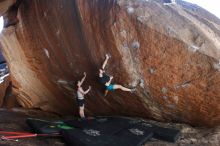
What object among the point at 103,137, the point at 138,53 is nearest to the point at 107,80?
the point at 138,53

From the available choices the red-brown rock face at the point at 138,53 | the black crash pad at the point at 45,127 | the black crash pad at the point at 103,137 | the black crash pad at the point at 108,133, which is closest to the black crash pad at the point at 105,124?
the black crash pad at the point at 108,133

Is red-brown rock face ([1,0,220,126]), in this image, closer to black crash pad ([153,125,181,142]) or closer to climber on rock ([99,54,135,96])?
climber on rock ([99,54,135,96])

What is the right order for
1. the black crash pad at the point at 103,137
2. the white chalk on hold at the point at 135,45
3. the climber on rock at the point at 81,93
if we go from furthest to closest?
the climber on rock at the point at 81,93 → the white chalk on hold at the point at 135,45 → the black crash pad at the point at 103,137

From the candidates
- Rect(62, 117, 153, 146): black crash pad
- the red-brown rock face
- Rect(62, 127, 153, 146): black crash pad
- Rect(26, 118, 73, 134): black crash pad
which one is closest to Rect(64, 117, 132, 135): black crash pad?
Rect(62, 117, 153, 146): black crash pad

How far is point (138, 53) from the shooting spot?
5.88m

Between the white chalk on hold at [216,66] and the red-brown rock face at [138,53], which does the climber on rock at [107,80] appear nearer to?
the red-brown rock face at [138,53]

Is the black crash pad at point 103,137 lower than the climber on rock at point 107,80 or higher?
lower

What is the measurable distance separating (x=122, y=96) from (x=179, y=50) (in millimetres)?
1757

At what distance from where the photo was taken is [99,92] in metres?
6.92

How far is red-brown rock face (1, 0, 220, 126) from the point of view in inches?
220

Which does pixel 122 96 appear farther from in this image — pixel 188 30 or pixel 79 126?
pixel 188 30

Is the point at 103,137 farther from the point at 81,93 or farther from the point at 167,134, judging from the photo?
the point at 81,93

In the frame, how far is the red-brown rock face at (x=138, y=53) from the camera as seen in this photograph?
559 cm

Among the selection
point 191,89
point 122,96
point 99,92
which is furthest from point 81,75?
point 191,89
